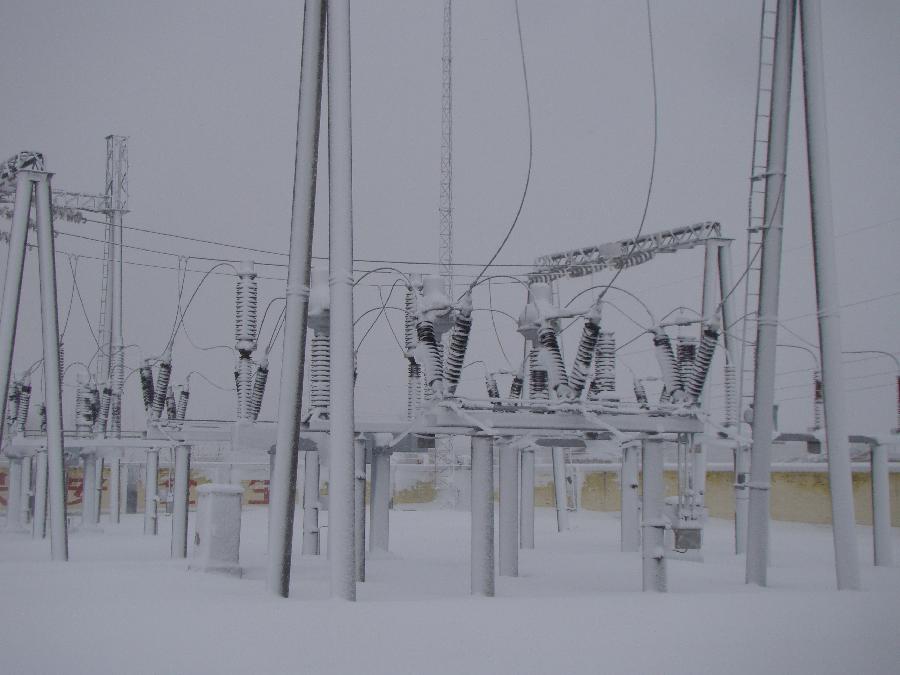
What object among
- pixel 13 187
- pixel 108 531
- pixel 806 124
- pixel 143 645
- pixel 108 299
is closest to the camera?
pixel 143 645

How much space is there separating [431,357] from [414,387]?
14.9ft

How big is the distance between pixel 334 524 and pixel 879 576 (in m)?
10.3

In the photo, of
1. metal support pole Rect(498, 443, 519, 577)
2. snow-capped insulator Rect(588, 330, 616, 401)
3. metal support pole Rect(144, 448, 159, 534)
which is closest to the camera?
metal support pole Rect(498, 443, 519, 577)

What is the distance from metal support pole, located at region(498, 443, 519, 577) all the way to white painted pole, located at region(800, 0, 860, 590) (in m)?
4.37

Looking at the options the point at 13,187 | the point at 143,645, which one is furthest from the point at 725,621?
the point at 13,187

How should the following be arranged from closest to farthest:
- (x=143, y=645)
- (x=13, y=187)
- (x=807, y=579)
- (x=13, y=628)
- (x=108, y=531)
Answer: (x=143, y=645) < (x=13, y=628) < (x=807, y=579) < (x=13, y=187) < (x=108, y=531)

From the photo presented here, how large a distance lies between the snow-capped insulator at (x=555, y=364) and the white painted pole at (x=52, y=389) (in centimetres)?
758

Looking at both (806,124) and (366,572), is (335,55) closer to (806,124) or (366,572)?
(806,124)

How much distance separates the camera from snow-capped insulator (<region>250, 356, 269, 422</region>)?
16141mm

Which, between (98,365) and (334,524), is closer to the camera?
(334,524)

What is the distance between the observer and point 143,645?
6.51 metres

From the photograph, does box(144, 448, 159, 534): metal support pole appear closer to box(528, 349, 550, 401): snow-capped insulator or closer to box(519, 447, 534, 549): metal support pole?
box(519, 447, 534, 549): metal support pole

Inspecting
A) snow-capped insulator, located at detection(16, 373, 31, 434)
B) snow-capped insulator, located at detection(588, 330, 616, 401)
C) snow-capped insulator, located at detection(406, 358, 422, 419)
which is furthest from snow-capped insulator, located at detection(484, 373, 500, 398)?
snow-capped insulator, located at detection(16, 373, 31, 434)

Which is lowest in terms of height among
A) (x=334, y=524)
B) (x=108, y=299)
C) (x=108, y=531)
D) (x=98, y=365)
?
(x=108, y=531)
